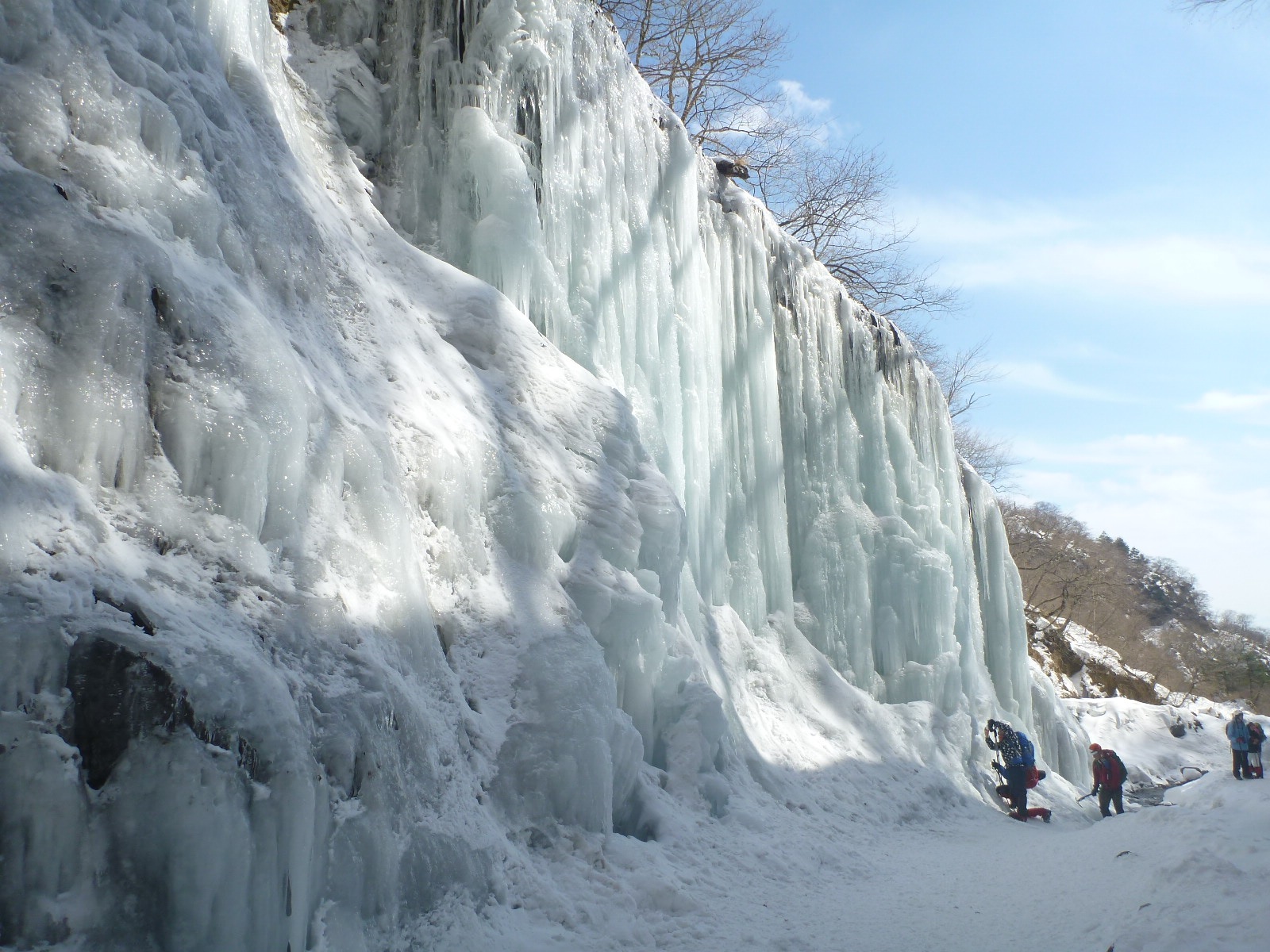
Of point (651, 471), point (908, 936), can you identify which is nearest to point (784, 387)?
point (651, 471)

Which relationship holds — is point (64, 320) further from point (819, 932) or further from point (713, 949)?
point (819, 932)

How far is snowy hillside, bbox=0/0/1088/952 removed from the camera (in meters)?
2.50

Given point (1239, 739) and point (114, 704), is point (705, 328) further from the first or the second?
point (1239, 739)

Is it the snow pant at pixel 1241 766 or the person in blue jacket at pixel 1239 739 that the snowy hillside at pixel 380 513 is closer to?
the person in blue jacket at pixel 1239 739

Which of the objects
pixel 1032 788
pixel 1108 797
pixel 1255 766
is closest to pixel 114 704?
pixel 1032 788

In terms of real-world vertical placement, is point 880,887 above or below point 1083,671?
below

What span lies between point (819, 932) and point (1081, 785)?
35.8 ft

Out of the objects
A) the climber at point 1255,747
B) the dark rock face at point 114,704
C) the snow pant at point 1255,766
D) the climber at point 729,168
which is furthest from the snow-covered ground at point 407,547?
the snow pant at point 1255,766

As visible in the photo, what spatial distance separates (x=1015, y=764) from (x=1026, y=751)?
0.28m

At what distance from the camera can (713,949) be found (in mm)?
3959

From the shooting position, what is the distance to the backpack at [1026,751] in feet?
32.3

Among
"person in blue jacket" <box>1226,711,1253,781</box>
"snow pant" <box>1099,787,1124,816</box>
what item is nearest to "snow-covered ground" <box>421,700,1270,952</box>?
"snow pant" <box>1099,787,1124,816</box>

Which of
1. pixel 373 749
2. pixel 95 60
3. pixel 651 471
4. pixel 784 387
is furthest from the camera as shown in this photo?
pixel 784 387

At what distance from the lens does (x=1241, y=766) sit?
38.0ft
